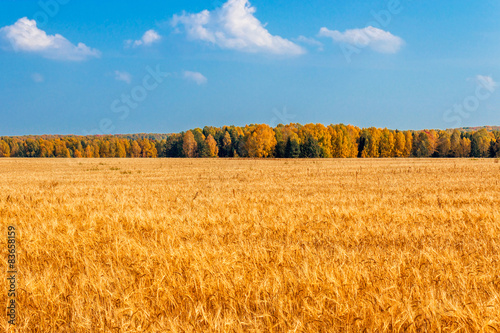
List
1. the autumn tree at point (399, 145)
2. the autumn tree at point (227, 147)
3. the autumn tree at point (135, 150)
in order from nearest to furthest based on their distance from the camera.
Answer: the autumn tree at point (399, 145)
the autumn tree at point (227, 147)
the autumn tree at point (135, 150)

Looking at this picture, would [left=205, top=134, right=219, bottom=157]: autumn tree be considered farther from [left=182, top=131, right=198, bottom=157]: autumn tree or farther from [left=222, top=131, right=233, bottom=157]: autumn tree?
[left=182, top=131, right=198, bottom=157]: autumn tree

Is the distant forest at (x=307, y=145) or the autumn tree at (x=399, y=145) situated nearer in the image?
the distant forest at (x=307, y=145)

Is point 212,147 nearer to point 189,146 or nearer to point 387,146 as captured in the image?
point 189,146

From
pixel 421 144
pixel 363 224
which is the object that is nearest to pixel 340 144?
pixel 421 144

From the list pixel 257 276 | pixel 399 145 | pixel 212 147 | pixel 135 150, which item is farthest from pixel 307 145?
pixel 257 276

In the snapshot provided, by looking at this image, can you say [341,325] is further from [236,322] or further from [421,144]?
[421,144]

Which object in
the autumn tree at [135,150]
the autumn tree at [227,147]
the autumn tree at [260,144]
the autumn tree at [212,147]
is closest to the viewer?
the autumn tree at [260,144]

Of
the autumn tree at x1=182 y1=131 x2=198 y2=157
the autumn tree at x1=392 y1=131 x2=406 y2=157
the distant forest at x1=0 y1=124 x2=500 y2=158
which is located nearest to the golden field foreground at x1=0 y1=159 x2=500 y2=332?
the distant forest at x1=0 y1=124 x2=500 y2=158

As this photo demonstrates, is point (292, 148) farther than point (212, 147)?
No

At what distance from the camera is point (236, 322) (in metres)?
2.73

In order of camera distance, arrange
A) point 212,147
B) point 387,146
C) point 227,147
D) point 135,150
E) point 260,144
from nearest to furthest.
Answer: point 260,144
point 387,146
point 212,147
point 227,147
point 135,150

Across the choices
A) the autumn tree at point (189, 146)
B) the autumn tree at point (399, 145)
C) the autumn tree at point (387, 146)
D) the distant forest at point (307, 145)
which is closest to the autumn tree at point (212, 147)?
the distant forest at point (307, 145)

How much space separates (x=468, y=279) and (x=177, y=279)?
2943mm

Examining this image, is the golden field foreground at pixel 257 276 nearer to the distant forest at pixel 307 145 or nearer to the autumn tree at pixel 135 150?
the distant forest at pixel 307 145
